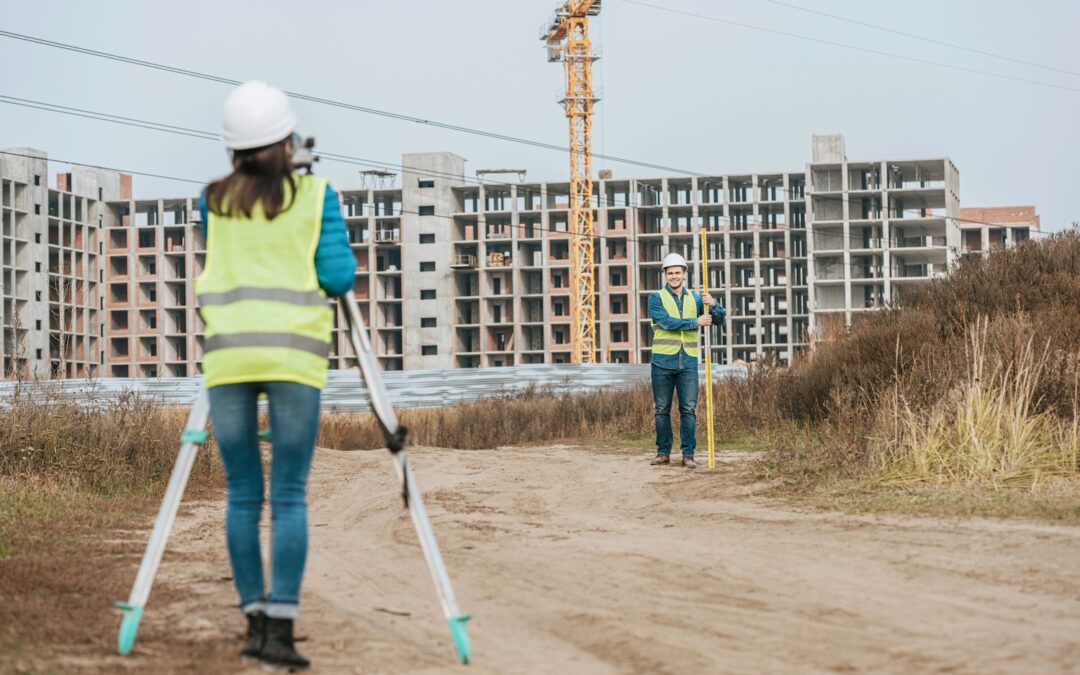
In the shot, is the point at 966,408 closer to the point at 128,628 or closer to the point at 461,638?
the point at 461,638

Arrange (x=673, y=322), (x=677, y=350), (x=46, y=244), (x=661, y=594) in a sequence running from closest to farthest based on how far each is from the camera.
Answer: (x=661, y=594) → (x=673, y=322) → (x=677, y=350) → (x=46, y=244)

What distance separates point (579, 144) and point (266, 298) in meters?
87.6

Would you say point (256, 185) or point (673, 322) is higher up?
point (256, 185)

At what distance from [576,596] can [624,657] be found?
1.27 metres

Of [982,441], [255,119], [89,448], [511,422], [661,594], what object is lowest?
[511,422]

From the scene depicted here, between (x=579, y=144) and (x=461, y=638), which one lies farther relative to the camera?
(x=579, y=144)

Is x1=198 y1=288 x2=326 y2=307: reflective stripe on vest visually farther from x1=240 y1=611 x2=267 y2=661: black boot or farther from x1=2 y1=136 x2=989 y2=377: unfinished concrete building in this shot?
x1=2 y1=136 x2=989 y2=377: unfinished concrete building

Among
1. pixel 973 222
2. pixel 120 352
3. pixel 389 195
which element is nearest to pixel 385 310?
pixel 389 195

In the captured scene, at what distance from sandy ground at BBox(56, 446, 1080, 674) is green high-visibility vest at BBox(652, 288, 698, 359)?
13.0 feet

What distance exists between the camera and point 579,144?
9150cm

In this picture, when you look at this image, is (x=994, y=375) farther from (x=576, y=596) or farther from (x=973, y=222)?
(x=973, y=222)

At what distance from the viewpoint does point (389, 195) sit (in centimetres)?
11081

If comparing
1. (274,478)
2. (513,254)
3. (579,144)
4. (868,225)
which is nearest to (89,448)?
(274,478)

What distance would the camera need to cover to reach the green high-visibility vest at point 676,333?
14.1m
